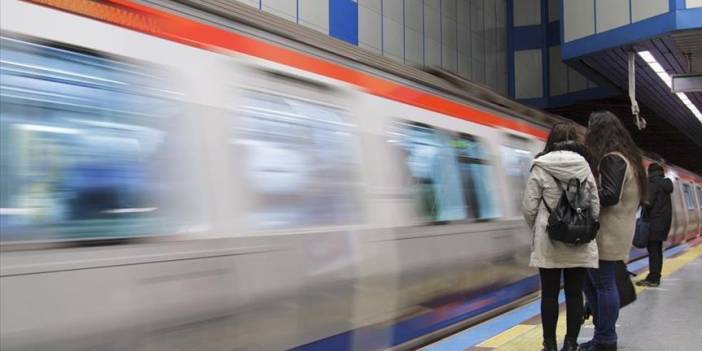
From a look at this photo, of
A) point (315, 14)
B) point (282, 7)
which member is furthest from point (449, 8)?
point (282, 7)

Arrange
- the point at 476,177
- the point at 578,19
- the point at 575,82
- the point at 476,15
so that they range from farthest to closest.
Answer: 1. the point at 575,82
2. the point at 476,15
3. the point at 578,19
4. the point at 476,177

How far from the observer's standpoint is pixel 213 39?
321 cm

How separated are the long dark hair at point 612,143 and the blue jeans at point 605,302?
53 centimetres

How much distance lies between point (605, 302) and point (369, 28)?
12.5 meters

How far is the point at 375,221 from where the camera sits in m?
4.19

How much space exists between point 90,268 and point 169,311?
1.41 feet

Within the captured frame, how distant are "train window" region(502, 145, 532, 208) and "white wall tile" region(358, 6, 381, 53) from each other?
8905 mm

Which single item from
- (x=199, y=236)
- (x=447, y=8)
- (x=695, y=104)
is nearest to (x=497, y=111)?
(x=199, y=236)

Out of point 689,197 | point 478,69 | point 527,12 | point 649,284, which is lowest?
point 649,284

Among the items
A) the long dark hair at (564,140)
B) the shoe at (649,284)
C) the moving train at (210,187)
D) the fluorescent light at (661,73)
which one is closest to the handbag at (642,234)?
the shoe at (649,284)

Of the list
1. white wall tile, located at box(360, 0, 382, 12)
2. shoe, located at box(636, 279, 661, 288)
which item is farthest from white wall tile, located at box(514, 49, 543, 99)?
shoe, located at box(636, 279, 661, 288)

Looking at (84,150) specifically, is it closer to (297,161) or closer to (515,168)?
(297,161)

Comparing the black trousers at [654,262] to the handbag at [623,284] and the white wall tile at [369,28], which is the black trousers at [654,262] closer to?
the handbag at [623,284]

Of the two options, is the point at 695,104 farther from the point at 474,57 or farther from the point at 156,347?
the point at 156,347
